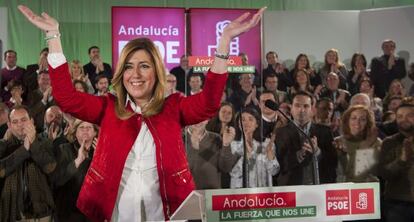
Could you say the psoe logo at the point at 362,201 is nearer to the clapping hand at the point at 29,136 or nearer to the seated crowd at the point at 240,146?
the seated crowd at the point at 240,146

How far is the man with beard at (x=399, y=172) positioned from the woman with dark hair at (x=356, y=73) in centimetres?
210

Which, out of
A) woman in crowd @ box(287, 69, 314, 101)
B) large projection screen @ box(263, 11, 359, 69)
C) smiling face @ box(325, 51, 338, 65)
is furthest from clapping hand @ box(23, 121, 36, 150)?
large projection screen @ box(263, 11, 359, 69)

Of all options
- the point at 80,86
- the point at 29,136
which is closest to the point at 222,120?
the point at 80,86

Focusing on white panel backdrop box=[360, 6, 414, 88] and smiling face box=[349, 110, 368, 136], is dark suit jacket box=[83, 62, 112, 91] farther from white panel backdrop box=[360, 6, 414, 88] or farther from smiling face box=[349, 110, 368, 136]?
white panel backdrop box=[360, 6, 414, 88]

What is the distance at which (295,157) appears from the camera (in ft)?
17.1

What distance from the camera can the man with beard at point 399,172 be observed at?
15.9 feet

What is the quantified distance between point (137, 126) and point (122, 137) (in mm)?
72

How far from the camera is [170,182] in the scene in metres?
2.53

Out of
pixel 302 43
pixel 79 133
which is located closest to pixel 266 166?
pixel 79 133

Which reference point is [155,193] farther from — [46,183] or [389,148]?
[389,148]

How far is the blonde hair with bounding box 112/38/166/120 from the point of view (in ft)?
8.36

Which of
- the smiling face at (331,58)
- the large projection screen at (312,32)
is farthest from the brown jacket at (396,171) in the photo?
the large projection screen at (312,32)

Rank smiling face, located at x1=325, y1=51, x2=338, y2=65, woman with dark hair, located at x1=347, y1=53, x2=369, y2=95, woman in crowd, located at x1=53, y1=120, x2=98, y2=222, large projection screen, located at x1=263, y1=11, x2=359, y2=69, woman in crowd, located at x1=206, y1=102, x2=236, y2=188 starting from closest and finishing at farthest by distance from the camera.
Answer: woman in crowd, located at x1=53, y1=120, x2=98, y2=222 < woman in crowd, located at x1=206, y1=102, x2=236, y2=188 < woman with dark hair, located at x1=347, y1=53, x2=369, y2=95 < smiling face, located at x1=325, y1=51, x2=338, y2=65 < large projection screen, located at x1=263, y1=11, x2=359, y2=69

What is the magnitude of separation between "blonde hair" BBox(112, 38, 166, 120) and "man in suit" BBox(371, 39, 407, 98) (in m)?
5.37
